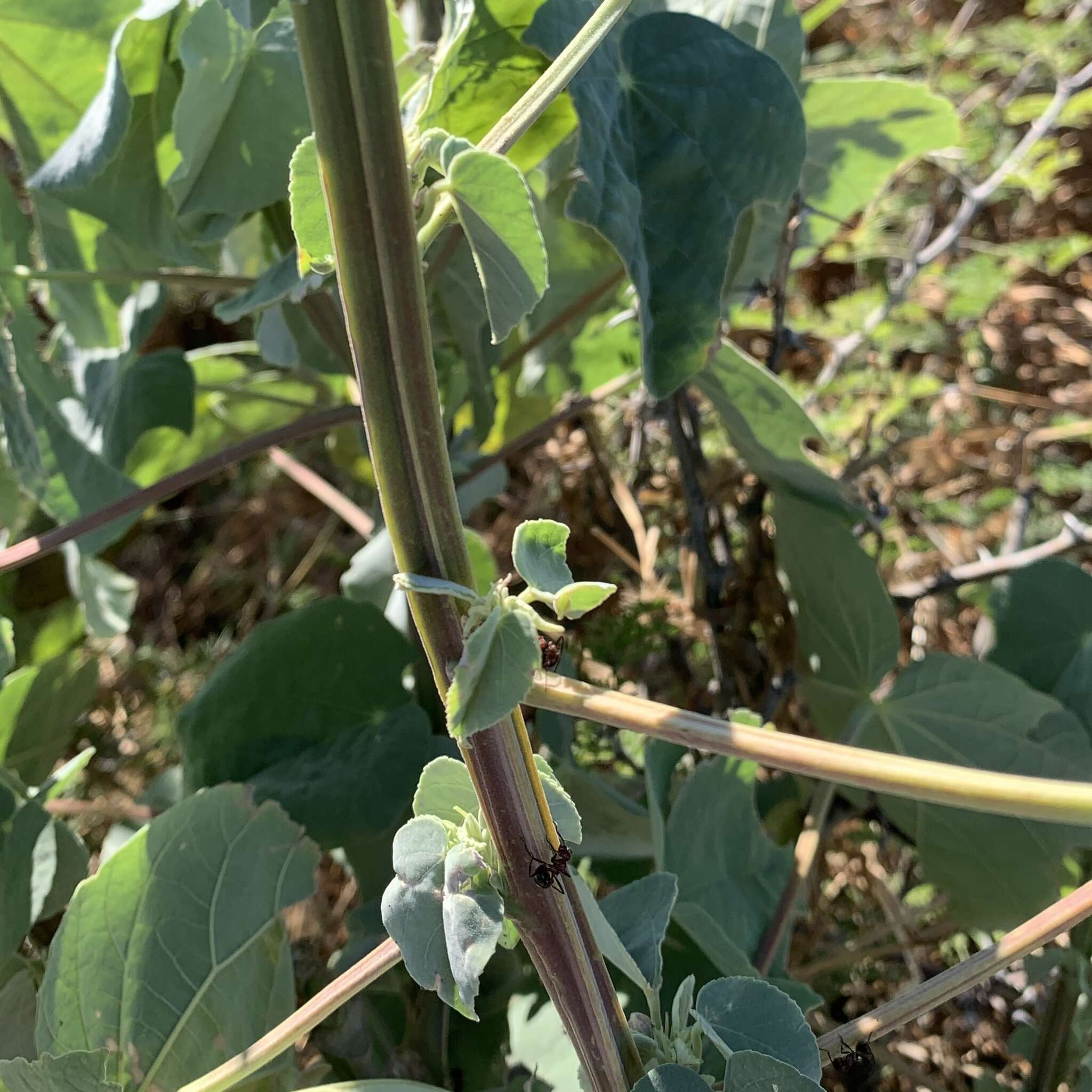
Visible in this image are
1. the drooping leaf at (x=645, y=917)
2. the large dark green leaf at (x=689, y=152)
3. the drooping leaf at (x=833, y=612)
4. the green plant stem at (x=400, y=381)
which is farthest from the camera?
the drooping leaf at (x=833, y=612)

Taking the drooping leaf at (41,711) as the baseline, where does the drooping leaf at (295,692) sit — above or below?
above

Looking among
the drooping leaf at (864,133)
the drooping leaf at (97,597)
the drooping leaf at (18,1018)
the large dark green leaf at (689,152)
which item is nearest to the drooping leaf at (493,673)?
the large dark green leaf at (689,152)

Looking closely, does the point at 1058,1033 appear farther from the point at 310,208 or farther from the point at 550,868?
the point at 310,208

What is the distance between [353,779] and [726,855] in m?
0.19

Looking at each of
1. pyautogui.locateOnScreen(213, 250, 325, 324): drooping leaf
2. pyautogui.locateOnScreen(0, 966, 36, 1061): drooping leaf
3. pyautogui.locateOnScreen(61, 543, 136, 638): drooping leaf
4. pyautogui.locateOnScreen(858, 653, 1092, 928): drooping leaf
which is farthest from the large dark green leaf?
pyautogui.locateOnScreen(61, 543, 136, 638): drooping leaf

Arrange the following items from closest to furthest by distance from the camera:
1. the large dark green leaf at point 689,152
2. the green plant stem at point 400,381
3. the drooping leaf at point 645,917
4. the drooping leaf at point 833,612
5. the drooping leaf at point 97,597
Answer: the green plant stem at point 400,381 < the drooping leaf at point 645,917 < the large dark green leaf at point 689,152 < the drooping leaf at point 833,612 < the drooping leaf at point 97,597

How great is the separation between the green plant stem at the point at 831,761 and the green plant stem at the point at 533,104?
0.35 ft

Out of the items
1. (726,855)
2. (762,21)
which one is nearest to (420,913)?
(726,855)

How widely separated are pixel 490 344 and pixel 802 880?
0.33 meters

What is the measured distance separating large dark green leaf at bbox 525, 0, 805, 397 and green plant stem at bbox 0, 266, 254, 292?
223 millimetres

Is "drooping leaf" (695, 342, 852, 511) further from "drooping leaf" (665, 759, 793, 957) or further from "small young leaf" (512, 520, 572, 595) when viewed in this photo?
"small young leaf" (512, 520, 572, 595)

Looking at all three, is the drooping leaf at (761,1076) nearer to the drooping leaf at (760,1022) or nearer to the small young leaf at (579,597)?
the drooping leaf at (760,1022)

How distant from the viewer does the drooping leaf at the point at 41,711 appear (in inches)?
21.9

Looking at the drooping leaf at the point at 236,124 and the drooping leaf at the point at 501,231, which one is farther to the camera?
the drooping leaf at the point at 236,124
